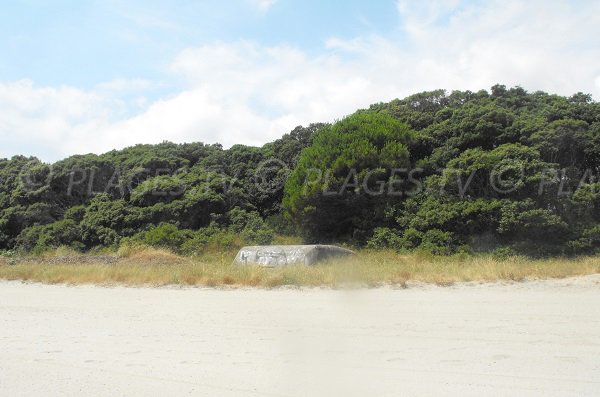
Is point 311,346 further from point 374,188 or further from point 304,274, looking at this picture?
point 374,188

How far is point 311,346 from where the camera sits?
22.5 feet

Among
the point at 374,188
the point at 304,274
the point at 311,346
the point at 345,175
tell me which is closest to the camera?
the point at 311,346

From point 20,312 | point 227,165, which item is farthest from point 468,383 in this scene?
point 227,165

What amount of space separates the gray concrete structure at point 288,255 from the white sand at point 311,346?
19.9ft

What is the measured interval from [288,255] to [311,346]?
11.0 metres

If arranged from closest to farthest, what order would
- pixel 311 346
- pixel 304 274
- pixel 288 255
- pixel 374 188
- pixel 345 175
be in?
pixel 311 346 → pixel 304 274 → pixel 288 255 → pixel 345 175 → pixel 374 188

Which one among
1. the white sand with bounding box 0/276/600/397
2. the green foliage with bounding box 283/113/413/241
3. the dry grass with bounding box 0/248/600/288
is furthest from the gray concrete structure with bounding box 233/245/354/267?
the white sand with bounding box 0/276/600/397

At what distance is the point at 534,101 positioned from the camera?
29.0 m

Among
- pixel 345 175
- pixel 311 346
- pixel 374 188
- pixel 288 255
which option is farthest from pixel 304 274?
pixel 374 188

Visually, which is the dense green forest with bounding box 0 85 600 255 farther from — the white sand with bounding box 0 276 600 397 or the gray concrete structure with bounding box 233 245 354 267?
the white sand with bounding box 0 276 600 397

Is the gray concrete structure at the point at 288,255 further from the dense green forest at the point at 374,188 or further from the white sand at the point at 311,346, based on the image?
the white sand at the point at 311,346

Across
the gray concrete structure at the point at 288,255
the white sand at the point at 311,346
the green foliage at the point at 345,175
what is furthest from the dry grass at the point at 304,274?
the green foliage at the point at 345,175

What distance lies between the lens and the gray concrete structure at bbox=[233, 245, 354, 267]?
17422 millimetres

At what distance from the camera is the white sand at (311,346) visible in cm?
537
